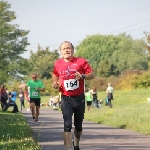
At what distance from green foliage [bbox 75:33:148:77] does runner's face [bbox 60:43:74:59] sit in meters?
112

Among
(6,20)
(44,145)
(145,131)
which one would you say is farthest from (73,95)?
(6,20)

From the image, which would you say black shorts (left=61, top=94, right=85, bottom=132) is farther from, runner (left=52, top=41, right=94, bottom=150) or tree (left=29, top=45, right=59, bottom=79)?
tree (left=29, top=45, right=59, bottom=79)

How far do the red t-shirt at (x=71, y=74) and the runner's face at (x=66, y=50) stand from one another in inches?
5.6

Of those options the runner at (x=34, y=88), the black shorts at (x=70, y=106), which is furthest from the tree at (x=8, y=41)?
the black shorts at (x=70, y=106)

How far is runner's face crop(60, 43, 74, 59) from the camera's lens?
9.30m

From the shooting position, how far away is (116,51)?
131250mm

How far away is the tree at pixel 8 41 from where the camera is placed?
2655 inches

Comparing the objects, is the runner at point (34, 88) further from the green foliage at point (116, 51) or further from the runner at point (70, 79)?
the green foliage at point (116, 51)

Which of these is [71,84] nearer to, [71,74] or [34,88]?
[71,74]

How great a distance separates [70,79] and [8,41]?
65.5 meters

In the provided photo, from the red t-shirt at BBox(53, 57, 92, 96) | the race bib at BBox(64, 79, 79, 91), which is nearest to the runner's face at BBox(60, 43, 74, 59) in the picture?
the red t-shirt at BBox(53, 57, 92, 96)

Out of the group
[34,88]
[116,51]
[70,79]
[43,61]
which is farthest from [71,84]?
[116,51]

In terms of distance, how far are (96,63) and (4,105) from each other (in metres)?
102

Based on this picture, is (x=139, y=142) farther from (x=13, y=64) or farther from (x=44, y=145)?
(x=13, y=64)
